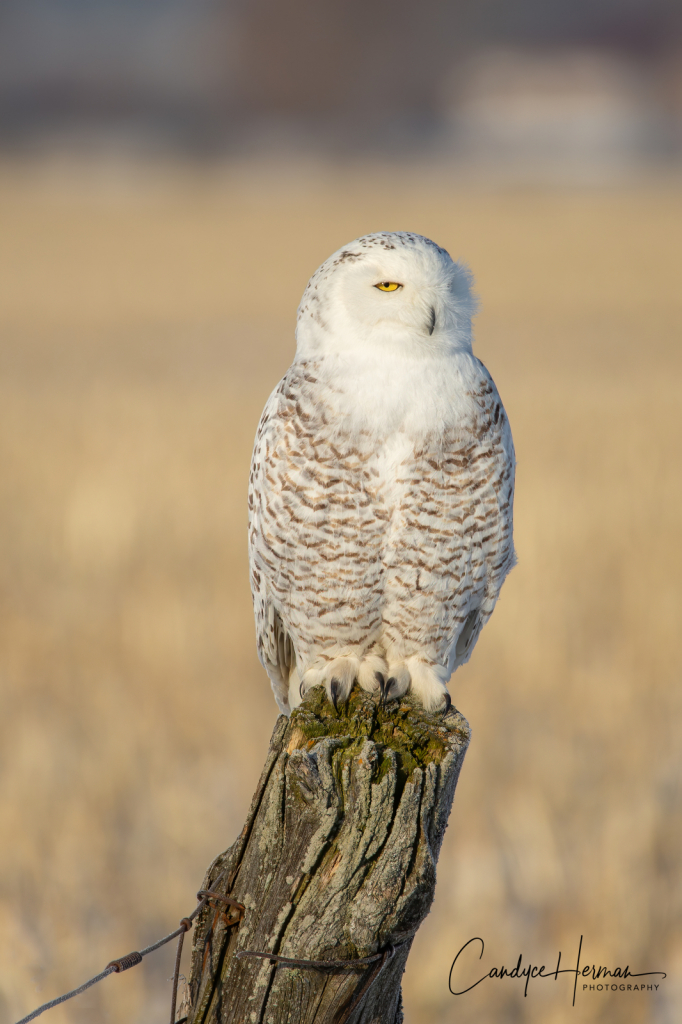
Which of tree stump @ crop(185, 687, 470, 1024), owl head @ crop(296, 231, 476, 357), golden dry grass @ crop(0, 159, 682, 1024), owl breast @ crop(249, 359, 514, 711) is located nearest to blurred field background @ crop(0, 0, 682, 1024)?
golden dry grass @ crop(0, 159, 682, 1024)

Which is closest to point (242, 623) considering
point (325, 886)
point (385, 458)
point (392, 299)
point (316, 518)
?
point (316, 518)

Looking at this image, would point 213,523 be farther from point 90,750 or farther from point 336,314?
point 336,314

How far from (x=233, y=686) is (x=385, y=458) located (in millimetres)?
3035

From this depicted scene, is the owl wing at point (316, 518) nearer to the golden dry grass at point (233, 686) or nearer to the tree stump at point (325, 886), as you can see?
the tree stump at point (325, 886)

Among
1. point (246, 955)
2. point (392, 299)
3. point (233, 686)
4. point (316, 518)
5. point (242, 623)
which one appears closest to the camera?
point (246, 955)

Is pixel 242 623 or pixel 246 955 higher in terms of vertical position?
pixel 246 955

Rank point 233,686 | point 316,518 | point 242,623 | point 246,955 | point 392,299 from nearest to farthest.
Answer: point 246,955, point 392,299, point 316,518, point 233,686, point 242,623

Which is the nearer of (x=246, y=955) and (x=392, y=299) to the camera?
(x=246, y=955)

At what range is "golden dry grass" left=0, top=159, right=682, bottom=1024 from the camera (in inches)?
138

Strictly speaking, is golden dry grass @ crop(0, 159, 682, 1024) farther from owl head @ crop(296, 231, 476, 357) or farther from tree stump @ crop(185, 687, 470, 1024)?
owl head @ crop(296, 231, 476, 357)

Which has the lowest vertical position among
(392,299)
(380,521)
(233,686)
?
(233,686)

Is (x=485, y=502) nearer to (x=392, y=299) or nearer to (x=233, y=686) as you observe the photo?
(x=392, y=299)

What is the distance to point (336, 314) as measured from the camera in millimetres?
2332

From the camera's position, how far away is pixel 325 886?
5.76ft
